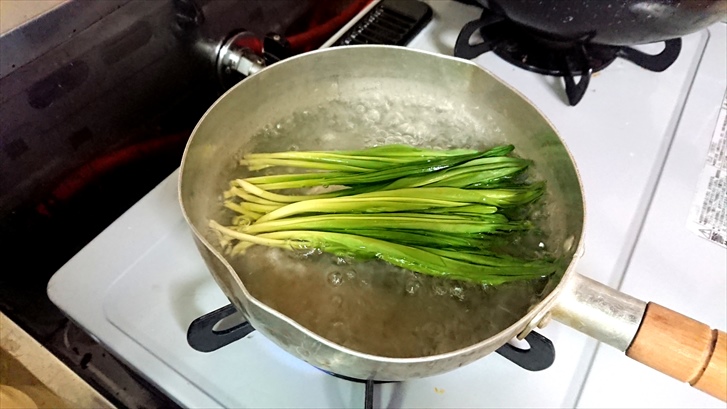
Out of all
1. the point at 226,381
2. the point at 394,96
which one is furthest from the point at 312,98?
the point at 226,381

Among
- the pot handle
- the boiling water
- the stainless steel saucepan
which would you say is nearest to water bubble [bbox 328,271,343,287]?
the boiling water

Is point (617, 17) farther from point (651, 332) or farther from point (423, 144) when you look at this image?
point (651, 332)

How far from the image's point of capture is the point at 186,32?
0.88 meters

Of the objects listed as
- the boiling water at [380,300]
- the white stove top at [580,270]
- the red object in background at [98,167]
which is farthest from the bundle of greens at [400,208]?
the red object in background at [98,167]

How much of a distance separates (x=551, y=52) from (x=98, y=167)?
0.73 m

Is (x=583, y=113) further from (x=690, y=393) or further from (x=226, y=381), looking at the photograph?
(x=226, y=381)

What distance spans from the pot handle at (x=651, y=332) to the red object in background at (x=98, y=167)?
671mm

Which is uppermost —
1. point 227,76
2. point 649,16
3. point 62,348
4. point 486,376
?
point 649,16

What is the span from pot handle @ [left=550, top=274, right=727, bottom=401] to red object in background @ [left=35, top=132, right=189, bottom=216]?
2.20ft

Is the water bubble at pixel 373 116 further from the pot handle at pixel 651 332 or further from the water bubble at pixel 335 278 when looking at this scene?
the pot handle at pixel 651 332

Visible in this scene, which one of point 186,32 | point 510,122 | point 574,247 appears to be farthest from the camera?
point 186,32

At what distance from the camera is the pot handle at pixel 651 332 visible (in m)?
0.54

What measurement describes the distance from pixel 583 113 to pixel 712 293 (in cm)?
32

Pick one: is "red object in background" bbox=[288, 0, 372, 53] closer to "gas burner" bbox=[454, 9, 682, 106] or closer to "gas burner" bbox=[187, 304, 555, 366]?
"gas burner" bbox=[454, 9, 682, 106]
